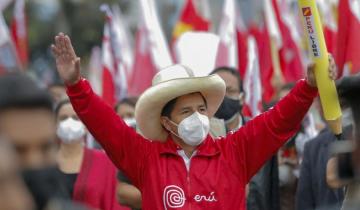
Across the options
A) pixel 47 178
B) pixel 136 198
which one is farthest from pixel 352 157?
pixel 136 198

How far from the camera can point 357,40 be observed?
9125 mm

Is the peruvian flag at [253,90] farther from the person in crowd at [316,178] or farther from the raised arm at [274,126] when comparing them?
the raised arm at [274,126]

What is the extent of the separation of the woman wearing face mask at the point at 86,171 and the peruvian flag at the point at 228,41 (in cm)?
231

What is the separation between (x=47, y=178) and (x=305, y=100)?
264 cm

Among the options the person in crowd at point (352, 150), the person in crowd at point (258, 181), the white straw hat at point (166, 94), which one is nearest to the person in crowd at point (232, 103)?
the person in crowd at point (258, 181)

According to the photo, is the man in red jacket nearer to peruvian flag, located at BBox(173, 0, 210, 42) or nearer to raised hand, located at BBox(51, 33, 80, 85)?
raised hand, located at BBox(51, 33, 80, 85)

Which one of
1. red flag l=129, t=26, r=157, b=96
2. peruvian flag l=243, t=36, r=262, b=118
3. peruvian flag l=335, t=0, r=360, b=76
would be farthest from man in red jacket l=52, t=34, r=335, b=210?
red flag l=129, t=26, r=157, b=96

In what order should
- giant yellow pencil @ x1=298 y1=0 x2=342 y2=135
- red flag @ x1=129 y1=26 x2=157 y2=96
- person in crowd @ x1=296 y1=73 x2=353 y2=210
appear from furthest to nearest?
red flag @ x1=129 y1=26 x2=157 y2=96 → person in crowd @ x1=296 y1=73 x2=353 y2=210 → giant yellow pencil @ x1=298 y1=0 x2=342 y2=135

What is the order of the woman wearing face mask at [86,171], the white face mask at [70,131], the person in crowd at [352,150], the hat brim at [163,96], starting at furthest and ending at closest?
the white face mask at [70,131], the woman wearing face mask at [86,171], the hat brim at [163,96], the person in crowd at [352,150]

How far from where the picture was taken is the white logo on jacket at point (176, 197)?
5629 millimetres

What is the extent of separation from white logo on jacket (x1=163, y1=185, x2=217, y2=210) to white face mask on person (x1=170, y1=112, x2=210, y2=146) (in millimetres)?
273

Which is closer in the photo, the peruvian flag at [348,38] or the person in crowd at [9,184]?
the person in crowd at [9,184]

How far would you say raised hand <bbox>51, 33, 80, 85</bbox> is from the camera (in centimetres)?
565

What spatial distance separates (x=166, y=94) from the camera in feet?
19.2
